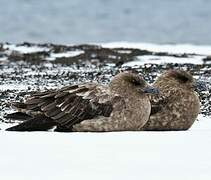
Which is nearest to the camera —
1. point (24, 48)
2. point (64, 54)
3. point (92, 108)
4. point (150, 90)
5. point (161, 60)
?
point (92, 108)

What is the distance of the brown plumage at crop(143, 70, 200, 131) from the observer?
20.0 feet

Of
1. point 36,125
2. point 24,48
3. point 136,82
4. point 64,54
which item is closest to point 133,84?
point 136,82

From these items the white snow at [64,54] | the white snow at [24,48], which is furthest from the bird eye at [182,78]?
the white snow at [24,48]

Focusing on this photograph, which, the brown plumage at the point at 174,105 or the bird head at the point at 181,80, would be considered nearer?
the brown plumage at the point at 174,105

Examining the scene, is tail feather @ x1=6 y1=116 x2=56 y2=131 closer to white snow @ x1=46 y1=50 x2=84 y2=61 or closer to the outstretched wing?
the outstretched wing

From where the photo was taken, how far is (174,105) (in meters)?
6.14

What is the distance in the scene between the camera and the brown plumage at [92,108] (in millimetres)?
5734
